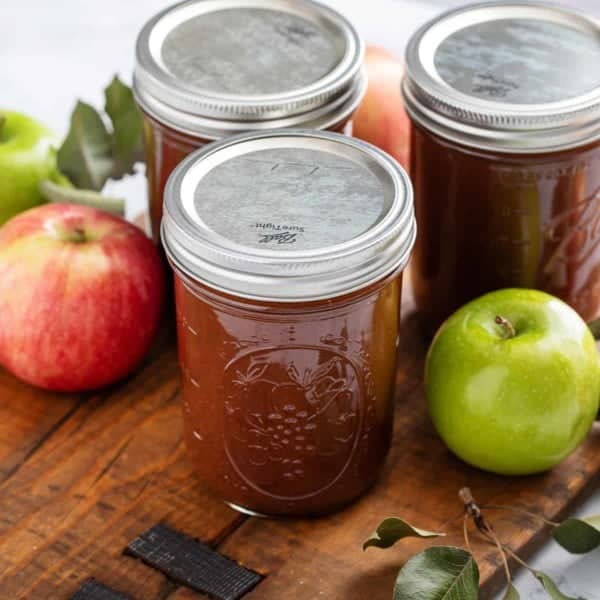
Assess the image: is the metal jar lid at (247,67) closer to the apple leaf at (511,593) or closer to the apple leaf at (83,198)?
the apple leaf at (83,198)

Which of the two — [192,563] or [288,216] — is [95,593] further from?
[288,216]

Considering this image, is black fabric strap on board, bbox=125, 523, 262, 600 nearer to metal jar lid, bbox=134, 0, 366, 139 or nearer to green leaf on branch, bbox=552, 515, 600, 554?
green leaf on branch, bbox=552, 515, 600, 554

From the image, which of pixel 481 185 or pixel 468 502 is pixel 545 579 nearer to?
pixel 468 502

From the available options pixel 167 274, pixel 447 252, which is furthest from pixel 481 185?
pixel 167 274

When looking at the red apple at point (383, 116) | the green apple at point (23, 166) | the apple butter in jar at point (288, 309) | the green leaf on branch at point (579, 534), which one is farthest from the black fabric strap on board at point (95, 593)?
the red apple at point (383, 116)

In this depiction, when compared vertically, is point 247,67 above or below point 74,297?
above

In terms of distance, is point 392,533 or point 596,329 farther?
point 596,329

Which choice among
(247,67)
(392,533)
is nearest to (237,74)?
(247,67)
